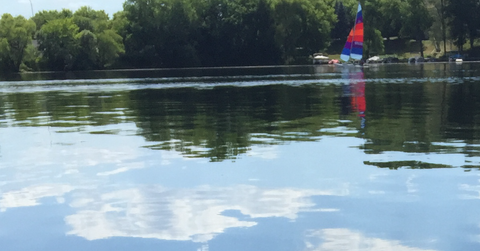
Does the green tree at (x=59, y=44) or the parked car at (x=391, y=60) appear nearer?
the green tree at (x=59, y=44)

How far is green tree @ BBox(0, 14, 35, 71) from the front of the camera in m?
140

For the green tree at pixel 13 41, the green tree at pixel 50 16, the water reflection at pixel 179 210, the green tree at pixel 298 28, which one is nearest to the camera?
the water reflection at pixel 179 210

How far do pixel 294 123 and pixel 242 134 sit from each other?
3734 mm

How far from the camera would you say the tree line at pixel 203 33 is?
467 ft

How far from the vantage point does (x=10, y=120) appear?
29.4m

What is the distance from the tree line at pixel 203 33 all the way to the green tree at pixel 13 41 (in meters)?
0.22

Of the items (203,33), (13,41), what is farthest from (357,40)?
(13,41)

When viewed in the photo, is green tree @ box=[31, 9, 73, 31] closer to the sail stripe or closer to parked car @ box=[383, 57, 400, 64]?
parked car @ box=[383, 57, 400, 64]

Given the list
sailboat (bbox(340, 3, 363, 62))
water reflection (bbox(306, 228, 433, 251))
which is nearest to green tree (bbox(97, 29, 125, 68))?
sailboat (bbox(340, 3, 363, 62))

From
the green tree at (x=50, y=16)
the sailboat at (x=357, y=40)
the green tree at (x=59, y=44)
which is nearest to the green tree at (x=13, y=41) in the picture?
the green tree at (x=59, y=44)

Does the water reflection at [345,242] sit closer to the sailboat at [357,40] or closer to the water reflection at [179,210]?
the water reflection at [179,210]

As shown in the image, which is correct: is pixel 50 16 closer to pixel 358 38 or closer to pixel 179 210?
pixel 358 38

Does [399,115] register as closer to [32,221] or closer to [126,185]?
[126,185]

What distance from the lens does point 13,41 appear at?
142000mm
